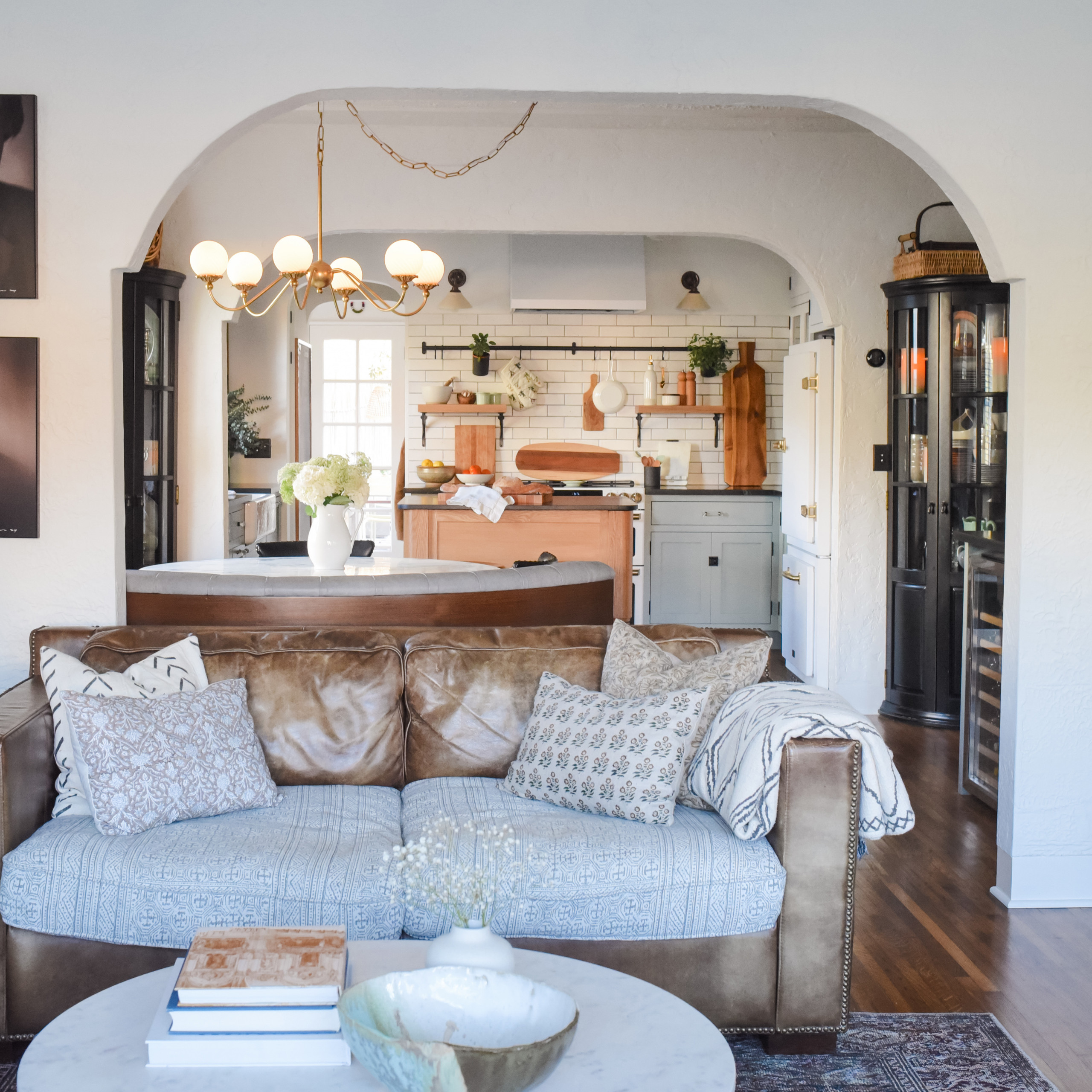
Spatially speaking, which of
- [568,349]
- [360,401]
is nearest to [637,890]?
[568,349]

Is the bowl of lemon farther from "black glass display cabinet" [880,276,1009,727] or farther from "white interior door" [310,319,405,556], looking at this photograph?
"black glass display cabinet" [880,276,1009,727]

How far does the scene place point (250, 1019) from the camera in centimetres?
172

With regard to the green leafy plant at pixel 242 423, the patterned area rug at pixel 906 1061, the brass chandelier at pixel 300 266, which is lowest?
the patterned area rug at pixel 906 1061

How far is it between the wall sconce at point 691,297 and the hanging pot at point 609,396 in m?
0.72

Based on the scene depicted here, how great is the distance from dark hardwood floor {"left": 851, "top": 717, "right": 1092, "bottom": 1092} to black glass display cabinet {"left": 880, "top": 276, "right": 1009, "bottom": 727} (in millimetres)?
1491

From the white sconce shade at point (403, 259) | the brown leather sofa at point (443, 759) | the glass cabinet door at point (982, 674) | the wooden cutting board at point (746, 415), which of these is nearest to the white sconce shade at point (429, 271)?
the white sconce shade at point (403, 259)

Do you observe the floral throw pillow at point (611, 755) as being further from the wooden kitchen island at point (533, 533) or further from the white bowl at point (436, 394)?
the white bowl at point (436, 394)

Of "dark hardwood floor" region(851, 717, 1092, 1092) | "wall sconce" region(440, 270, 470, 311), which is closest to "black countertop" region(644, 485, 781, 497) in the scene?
"wall sconce" region(440, 270, 470, 311)

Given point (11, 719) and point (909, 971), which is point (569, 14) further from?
point (909, 971)

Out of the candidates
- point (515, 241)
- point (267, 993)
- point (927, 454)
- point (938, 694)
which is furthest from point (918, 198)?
point (267, 993)

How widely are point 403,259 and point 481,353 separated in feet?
11.9

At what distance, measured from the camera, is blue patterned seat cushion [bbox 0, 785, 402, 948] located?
2.48 metres

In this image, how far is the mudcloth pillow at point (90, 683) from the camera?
9.11ft

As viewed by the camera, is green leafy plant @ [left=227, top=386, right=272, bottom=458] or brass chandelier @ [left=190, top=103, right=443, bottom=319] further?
green leafy plant @ [left=227, top=386, right=272, bottom=458]
